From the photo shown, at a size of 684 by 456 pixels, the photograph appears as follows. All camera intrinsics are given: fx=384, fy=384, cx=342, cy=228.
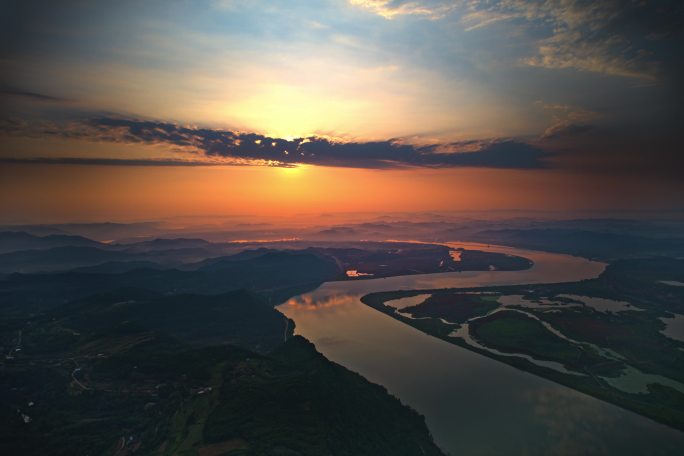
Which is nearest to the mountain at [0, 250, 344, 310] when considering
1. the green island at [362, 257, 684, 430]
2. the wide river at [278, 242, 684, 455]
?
the green island at [362, 257, 684, 430]

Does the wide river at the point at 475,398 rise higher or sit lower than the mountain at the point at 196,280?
higher

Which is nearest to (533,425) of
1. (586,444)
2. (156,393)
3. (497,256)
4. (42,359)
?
(586,444)

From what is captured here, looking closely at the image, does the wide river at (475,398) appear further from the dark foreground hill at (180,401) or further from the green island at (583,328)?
the dark foreground hill at (180,401)

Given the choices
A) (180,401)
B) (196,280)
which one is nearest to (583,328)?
(180,401)

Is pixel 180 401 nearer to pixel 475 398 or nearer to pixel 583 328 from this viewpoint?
pixel 475 398

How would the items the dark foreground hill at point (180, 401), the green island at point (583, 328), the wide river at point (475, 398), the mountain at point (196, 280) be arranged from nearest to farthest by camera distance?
the dark foreground hill at point (180, 401) → the wide river at point (475, 398) → the green island at point (583, 328) → the mountain at point (196, 280)

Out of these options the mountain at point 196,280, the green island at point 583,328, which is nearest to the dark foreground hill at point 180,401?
the green island at point 583,328
